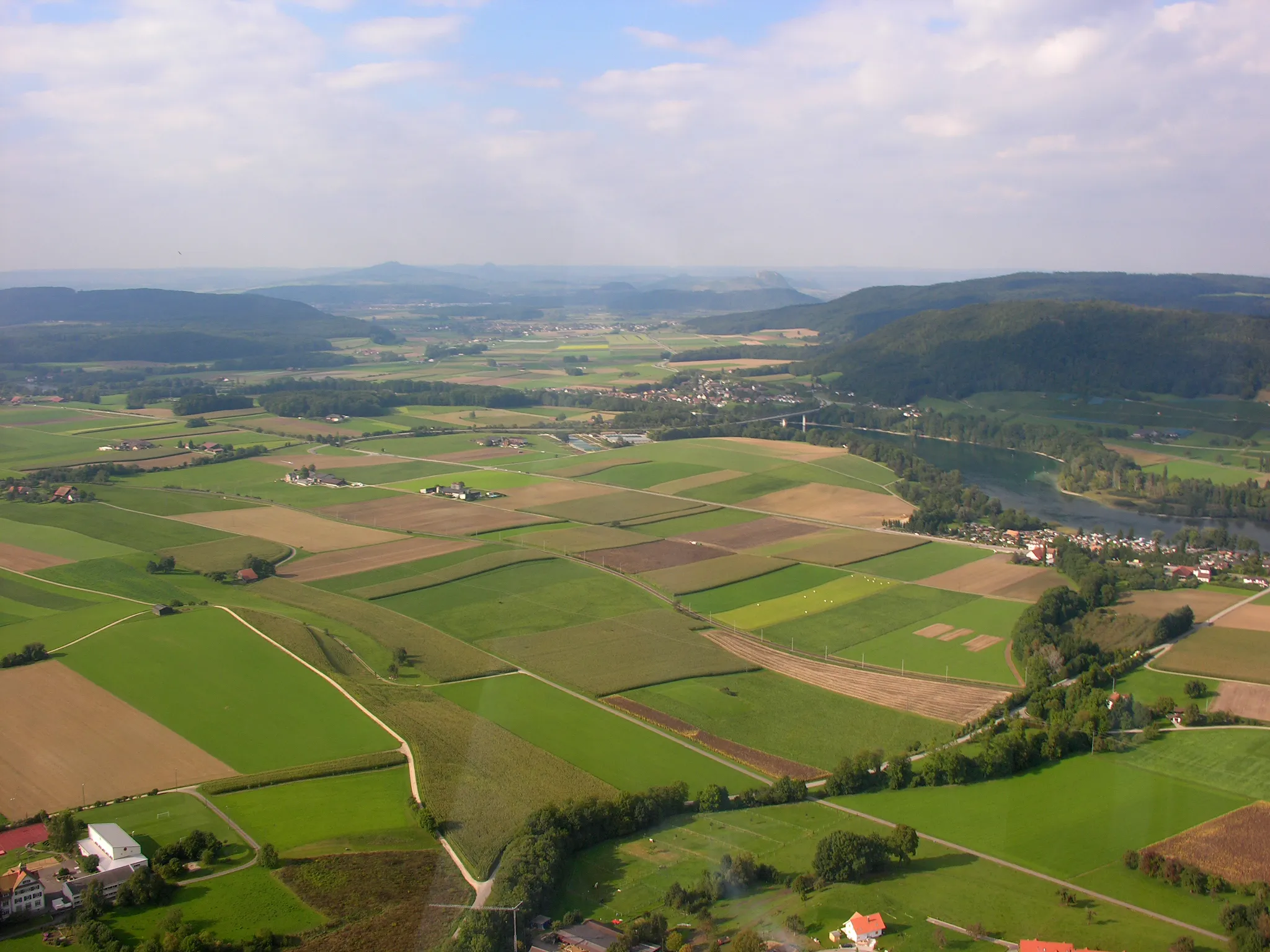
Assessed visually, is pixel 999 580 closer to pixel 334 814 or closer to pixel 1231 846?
pixel 1231 846

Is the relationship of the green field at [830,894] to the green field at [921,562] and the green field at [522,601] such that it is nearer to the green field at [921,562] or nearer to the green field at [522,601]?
the green field at [522,601]

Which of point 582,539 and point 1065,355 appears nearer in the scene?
point 582,539

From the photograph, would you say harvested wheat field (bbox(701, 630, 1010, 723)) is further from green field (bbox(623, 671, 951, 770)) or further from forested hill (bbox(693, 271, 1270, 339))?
forested hill (bbox(693, 271, 1270, 339))

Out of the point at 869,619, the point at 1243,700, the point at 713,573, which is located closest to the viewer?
the point at 1243,700

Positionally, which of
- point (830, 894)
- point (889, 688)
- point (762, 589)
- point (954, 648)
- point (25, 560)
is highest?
point (25, 560)

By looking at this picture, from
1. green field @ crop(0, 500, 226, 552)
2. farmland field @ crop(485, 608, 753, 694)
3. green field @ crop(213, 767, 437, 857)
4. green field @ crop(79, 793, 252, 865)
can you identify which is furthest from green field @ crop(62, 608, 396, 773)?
green field @ crop(0, 500, 226, 552)

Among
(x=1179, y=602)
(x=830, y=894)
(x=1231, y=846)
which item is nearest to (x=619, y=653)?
(x=830, y=894)

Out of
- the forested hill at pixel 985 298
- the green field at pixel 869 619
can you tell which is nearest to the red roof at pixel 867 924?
the green field at pixel 869 619
